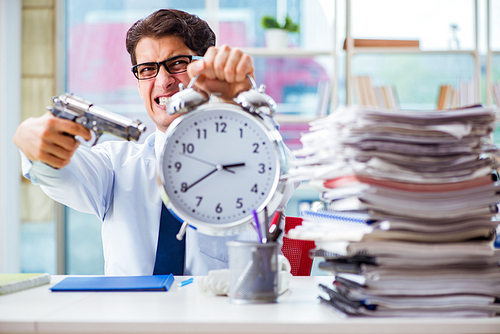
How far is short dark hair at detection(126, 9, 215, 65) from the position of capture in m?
1.60

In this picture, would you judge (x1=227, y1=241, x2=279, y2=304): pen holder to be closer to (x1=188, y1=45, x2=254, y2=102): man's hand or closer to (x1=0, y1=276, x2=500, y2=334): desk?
(x1=0, y1=276, x2=500, y2=334): desk

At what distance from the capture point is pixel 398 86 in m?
3.45

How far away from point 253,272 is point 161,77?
1.00m

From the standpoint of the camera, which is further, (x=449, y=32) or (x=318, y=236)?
(x=449, y=32)

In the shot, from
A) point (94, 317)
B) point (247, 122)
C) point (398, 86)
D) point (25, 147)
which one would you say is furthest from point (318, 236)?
point (398, 86)

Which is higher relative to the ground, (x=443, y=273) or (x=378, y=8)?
(x=378, y=8)

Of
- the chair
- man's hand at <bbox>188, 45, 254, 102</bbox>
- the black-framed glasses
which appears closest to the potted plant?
the black-framed glasses

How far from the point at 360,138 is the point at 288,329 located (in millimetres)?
301

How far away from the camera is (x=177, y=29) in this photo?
1.60 m

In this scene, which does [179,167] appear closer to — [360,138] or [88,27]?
[360,138]

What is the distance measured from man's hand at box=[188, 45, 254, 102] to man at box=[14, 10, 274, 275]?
0.29m

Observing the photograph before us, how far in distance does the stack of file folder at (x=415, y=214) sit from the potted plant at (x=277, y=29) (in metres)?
2.68

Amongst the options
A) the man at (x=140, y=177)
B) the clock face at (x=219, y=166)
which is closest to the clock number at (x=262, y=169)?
the clock face at (x=219, y=166)

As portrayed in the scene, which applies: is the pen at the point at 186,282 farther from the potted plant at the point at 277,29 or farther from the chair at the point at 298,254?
the potted plant at the point at 277,29
